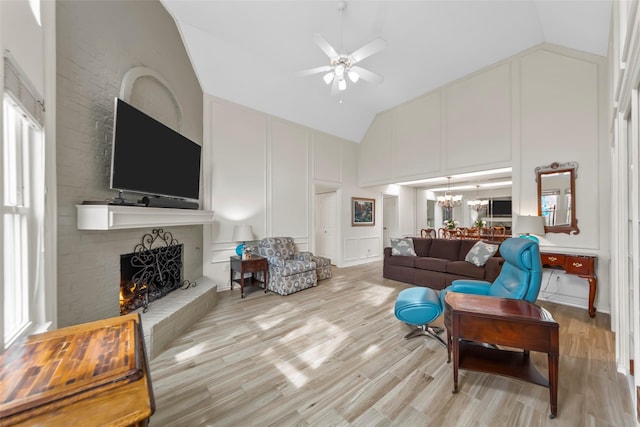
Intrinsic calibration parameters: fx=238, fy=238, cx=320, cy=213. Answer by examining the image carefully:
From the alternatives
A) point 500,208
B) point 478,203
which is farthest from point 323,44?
point 500,208

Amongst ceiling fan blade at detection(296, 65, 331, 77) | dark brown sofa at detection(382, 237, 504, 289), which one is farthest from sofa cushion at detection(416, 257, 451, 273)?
ceiling fan blade at detection(296, 65, 331, 77)

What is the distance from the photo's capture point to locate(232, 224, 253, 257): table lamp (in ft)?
13.7

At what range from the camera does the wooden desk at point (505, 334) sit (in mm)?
1538

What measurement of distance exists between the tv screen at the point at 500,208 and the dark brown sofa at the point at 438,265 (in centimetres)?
375

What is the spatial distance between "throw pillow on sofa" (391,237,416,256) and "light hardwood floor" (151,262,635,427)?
194 centimetres

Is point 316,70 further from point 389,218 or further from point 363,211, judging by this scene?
point 389,218

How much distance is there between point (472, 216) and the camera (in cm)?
785

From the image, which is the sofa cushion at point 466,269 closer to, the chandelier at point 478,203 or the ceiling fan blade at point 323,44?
the ceiling fan blade at point 323,44

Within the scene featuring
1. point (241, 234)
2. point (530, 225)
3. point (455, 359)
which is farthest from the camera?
point (241, 234)

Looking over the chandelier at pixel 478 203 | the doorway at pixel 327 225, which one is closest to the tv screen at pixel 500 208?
the chandelier at pixel 478 203

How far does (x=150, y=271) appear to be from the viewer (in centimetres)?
286

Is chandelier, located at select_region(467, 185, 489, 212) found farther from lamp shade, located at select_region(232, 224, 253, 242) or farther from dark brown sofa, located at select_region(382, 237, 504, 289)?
lamp shade, located at select_region(232, 224, 253, 242)

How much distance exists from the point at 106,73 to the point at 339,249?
5.18 metres

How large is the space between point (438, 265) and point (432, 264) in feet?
0.33
